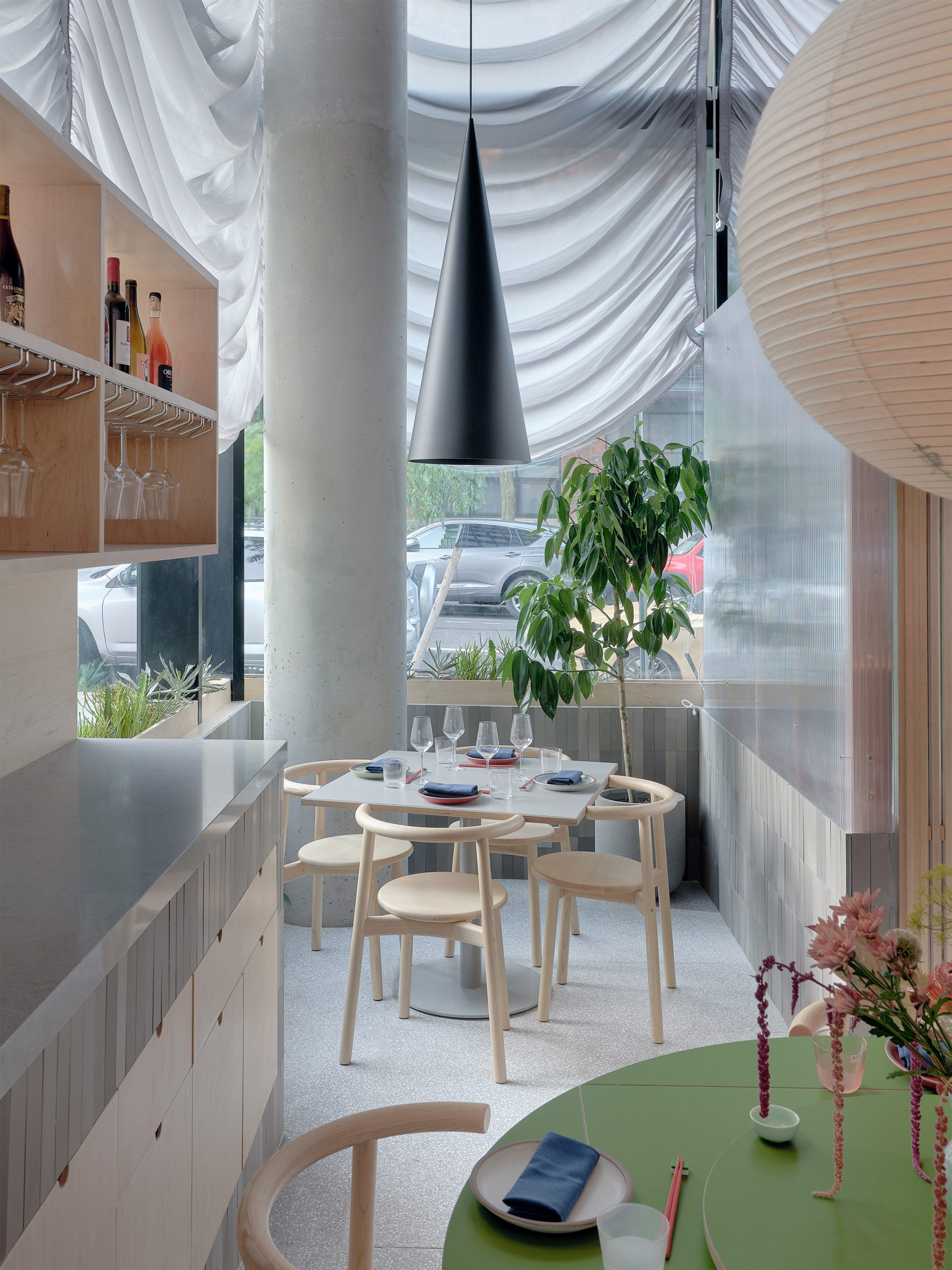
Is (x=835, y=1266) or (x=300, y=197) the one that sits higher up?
(x=300, y=197)

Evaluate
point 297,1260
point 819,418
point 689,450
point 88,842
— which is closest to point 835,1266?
point 819,418

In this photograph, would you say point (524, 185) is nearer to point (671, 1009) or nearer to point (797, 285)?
point (671, 1009)

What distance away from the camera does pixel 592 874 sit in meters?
3.64

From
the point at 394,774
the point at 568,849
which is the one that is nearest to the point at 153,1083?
the point at 394,774

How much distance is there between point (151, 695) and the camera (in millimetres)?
4438

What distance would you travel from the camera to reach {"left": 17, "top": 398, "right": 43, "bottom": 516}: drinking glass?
2131 mm

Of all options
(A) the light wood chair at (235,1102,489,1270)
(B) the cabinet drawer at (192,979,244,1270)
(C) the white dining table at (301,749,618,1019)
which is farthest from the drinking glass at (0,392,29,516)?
(C) the white dining table at (301,749,618,1019)

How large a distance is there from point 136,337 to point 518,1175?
223cm

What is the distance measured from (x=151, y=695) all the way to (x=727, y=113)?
3.51 meters

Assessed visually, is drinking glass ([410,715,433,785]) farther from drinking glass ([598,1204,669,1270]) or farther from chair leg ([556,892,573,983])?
drinking glass ([598,1204,669,1270])

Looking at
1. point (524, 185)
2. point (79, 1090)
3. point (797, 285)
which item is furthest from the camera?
point (524, 185)

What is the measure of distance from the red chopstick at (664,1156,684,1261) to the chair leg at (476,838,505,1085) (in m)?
1.85

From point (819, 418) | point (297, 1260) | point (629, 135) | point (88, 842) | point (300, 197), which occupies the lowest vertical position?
point (297, 1260)

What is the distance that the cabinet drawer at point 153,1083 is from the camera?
1580mm
